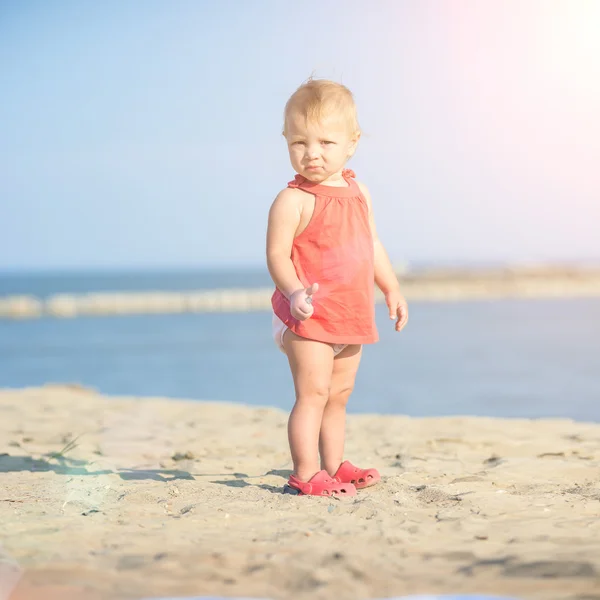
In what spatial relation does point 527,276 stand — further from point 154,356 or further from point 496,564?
point 496,564

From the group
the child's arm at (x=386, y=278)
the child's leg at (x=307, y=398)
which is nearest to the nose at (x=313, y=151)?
the child's arm at (x=386, y=278)

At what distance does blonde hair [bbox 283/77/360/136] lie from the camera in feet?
10.8

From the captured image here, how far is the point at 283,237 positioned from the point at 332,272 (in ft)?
0.80

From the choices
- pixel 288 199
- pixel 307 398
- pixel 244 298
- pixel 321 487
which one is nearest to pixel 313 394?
pixel 307 398

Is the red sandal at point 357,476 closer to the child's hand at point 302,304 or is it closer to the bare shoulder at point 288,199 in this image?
the child's hand at point 302,304

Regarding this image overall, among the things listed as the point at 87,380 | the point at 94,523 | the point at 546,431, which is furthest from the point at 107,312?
the point at 94,523

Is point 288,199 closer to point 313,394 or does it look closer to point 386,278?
point 386,278

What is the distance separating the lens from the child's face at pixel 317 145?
3.31 meters

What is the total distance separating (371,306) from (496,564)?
1.40m

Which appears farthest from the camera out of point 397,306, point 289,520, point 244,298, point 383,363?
point 244,298

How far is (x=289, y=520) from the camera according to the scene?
9.18 feet

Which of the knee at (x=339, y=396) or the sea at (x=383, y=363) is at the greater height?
the knee at (x=339, y=396)

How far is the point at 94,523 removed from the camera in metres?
2.80

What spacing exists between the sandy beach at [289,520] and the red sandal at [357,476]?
0.08m
